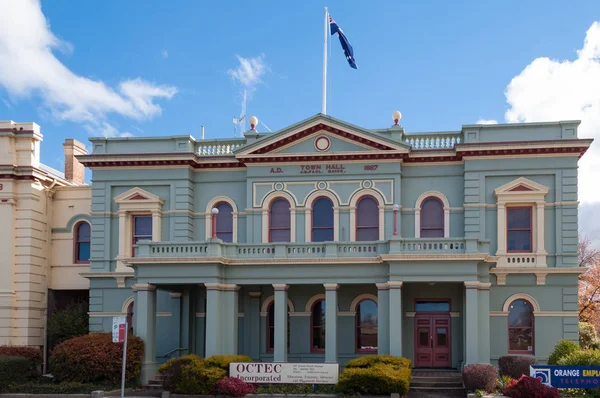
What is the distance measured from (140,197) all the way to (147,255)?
4651 mm

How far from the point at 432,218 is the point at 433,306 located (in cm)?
372

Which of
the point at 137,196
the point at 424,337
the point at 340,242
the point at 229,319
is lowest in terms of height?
the point at 424,337

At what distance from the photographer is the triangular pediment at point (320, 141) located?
32.6m

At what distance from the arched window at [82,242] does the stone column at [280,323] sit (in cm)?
1110

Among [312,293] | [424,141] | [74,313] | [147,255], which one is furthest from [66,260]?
[424,141]

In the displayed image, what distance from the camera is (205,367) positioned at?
2747 cm

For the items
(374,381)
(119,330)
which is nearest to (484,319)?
(374,381)

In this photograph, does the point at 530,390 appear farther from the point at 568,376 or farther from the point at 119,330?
the point at 119,330

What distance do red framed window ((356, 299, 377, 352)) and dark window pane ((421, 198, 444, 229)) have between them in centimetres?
409

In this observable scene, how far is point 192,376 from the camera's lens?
27156 mm

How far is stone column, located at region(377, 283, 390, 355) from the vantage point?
95.4 ft

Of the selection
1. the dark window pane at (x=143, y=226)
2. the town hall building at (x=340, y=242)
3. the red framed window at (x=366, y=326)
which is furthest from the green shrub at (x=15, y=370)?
the red framed window at (x=366, y=326)

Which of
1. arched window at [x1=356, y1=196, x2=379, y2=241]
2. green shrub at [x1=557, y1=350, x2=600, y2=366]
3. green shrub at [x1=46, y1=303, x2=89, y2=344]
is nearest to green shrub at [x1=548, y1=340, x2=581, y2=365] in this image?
green shrub at [x1=557, y1=350, x2=600, y2=366]

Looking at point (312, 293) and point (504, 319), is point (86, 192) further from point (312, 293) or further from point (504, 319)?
point (504, 319)
